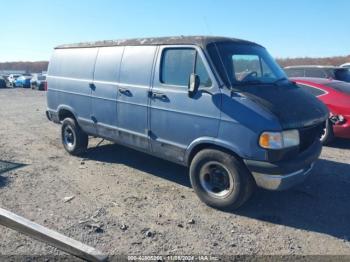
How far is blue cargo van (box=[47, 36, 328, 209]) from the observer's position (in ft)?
14.2

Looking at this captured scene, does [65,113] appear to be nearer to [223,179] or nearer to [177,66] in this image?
[177,66]

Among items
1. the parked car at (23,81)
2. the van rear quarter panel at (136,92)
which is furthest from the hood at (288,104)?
the parked car at (23,81)

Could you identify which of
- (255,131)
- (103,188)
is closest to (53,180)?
(103,188)

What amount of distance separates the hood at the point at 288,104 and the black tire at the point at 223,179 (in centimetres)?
77

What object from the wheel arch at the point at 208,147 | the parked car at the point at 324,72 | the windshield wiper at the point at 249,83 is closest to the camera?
the wheel arch at the point at 208,147

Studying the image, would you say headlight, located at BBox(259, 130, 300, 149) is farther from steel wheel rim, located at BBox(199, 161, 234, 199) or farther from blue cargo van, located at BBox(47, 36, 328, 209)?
steel wheel rim, located at BBox(199, 161, 234, 199)

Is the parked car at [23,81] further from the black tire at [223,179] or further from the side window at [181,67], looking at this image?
the black tire at [223,179]

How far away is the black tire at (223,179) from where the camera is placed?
4.50m

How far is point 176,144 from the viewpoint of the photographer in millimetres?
5156

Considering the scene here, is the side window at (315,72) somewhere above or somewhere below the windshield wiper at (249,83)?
above

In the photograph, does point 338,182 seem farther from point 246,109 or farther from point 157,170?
point 157,170

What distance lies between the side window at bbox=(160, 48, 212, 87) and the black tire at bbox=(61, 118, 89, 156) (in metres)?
2.63

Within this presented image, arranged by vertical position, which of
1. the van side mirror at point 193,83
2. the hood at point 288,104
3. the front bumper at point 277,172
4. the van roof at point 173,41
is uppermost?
the van roof at point 173,41

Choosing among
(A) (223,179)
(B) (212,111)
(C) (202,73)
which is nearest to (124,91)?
(C) (202,73)
